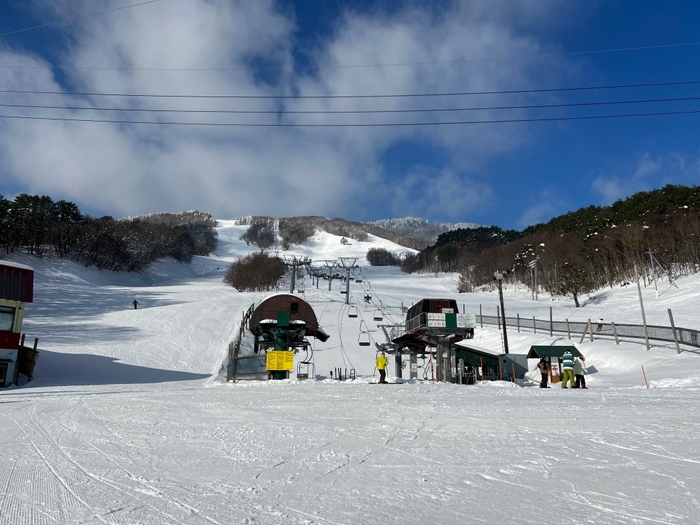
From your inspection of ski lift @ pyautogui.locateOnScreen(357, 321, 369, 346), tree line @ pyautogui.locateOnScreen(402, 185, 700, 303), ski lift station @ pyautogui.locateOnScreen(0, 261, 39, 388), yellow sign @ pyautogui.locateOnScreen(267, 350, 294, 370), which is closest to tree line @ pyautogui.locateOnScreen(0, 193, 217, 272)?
ski lift station @ pyautogui.locateOnScreen(0, 261, 39, 388)

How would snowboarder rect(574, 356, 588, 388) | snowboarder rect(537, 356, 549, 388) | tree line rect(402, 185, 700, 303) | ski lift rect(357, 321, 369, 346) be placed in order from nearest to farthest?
snowboarder rect(574, 356, 588, 388) → snowboarder rect(537, 356, 549, 388) → ski lift rect(357, 321, 369, 346) → tree line rect(402, 185, 700, 303)

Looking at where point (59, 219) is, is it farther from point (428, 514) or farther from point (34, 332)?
point (428, 514)

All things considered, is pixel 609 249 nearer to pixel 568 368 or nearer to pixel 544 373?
pixel 544 373

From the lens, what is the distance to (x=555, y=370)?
83.2ft

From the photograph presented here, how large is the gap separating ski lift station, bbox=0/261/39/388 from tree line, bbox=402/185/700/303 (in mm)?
37674

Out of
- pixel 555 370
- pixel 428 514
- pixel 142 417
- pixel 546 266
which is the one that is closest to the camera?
pixel 428 514

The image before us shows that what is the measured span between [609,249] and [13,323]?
220 ft

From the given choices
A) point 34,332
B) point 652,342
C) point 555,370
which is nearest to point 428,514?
point 555,370

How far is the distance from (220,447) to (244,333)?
2751cm

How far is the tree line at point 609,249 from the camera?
56875 millimetres

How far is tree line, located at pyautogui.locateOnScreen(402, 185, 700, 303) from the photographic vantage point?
187 ft

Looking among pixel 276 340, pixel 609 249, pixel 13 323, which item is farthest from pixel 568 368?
pixel 609 249

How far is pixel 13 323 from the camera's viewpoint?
73.7 ft

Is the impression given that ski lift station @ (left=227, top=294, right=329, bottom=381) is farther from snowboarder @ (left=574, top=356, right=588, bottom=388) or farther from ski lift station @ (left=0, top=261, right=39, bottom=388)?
snowboarder @ (left=574, top=356, right=588, bottom=388)
